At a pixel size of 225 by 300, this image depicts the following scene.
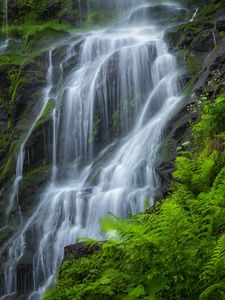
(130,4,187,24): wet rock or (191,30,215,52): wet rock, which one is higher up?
(130,4,187,24): wet rock

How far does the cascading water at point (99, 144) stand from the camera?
1195cm

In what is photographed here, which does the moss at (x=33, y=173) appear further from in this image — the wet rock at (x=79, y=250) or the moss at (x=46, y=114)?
the wet rock at (x=79, y=250)

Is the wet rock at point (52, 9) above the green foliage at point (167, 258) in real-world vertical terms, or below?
above

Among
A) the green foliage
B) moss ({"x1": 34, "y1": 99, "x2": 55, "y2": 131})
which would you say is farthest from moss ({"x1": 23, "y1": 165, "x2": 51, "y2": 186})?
the green foliage

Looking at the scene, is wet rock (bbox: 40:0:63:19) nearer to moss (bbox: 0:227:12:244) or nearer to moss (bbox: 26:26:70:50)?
moss (bbox: 26:26:70:50)

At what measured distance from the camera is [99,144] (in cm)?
1541

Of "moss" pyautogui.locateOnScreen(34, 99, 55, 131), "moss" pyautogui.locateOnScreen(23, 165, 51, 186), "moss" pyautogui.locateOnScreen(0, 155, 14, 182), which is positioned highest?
"moss" pyautogui.locateOnScreen(34, 99, 55, 131)

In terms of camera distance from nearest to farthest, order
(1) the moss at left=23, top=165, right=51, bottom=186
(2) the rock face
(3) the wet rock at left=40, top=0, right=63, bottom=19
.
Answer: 1. (2) the rock face
2. (1) the moss at left=23, top=165, right=51, bottom=186
3. (3) the wet rock at left=40, top=0, right=63, bottom=19

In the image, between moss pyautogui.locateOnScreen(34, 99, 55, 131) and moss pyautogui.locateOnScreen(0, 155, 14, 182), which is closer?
moss pyautogui.locateOnScreen(0, 155, 14, 182)

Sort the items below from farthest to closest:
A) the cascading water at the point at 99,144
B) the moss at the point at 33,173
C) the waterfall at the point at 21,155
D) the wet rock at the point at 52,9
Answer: the wet rock at the point at 52,9 < the moss at the point at 33,173 < the waterfall at the point at 21,155 < the cascading water at the point at 99,144

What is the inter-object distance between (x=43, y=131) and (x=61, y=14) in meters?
15.0

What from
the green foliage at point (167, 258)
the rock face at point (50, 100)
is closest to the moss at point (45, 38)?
the rock face at point (50, 100)

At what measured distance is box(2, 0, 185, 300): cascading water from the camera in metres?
11.9

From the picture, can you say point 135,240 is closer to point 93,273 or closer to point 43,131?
point 93,273
